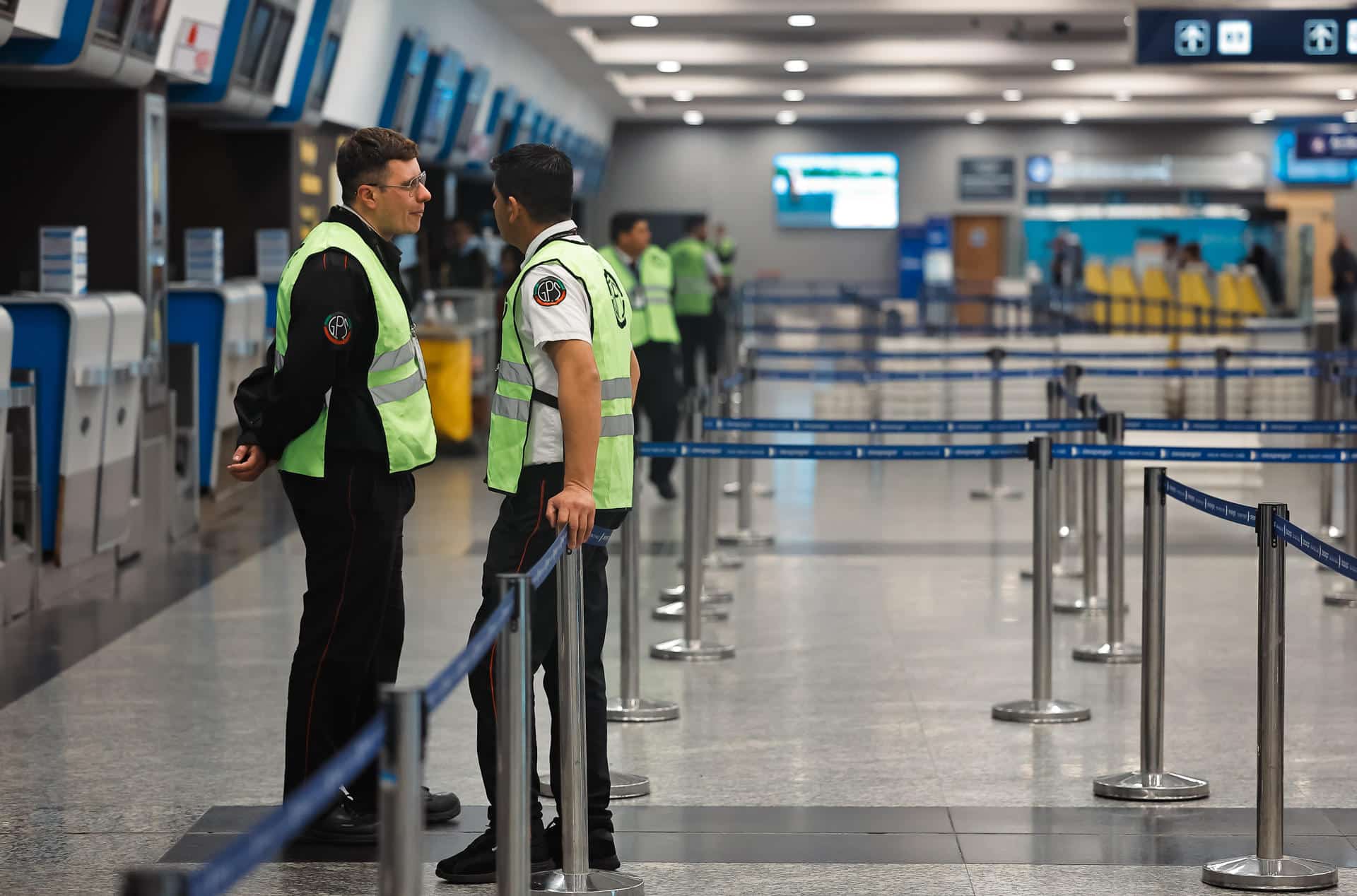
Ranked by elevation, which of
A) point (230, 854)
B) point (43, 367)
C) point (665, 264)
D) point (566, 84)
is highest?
point (566, 84)

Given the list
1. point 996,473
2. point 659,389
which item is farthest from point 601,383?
point 996,473

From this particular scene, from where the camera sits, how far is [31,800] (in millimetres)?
4953

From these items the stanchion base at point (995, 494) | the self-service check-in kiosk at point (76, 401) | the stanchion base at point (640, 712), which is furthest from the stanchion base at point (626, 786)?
the stanchion base at point (995, 494)

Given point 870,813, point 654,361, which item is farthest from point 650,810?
point 654,361

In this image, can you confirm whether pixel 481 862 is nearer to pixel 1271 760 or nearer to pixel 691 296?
pixel 1271 760

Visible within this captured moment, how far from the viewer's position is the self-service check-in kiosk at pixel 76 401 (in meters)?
7.98

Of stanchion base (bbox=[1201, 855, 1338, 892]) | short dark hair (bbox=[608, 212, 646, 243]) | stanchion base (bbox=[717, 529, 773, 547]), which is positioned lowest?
stanchion base (bbox=[1201, 855, 1338, 892])

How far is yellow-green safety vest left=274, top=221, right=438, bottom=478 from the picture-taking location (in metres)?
4.32

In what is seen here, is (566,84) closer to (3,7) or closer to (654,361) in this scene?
(654,361)

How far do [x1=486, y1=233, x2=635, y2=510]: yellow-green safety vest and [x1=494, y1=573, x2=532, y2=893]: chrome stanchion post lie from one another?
72cm

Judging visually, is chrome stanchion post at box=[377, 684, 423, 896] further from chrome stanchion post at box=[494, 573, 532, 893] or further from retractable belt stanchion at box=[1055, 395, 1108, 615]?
retractable belt stanchion at box=[1055, 395, 1108, 615]

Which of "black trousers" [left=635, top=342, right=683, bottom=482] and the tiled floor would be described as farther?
"black trousers" [left=635, top=342, right=683, bottom=482]

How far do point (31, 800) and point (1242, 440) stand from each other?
31.8ft

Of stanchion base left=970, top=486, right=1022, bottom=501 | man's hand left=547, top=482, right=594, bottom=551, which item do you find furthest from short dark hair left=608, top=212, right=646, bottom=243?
man's hand left=547, top=482, right=594, bottom=551
